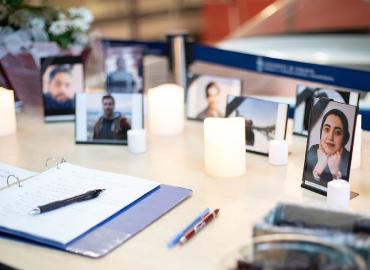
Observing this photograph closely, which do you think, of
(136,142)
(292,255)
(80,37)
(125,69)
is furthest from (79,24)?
(292,255)

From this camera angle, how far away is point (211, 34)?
14.3ft

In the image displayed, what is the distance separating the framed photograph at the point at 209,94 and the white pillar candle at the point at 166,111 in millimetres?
104

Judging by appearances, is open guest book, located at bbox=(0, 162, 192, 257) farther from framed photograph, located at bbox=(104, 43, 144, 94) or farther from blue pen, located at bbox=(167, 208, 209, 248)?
framed photograph, located at bbox=(104, 43, 144, 94)

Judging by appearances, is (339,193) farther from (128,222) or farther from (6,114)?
(6,114)

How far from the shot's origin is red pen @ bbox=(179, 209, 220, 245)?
927 mm

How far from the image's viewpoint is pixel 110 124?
145 cm

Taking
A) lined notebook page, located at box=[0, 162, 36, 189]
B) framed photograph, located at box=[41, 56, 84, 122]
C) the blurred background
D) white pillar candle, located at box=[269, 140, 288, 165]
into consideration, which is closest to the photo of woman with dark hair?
white pillar candle, located at box=[269, 140, 288, 165]

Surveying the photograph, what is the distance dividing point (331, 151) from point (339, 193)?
10cm

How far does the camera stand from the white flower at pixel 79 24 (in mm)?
1811

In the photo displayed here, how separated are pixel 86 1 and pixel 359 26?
252 cm

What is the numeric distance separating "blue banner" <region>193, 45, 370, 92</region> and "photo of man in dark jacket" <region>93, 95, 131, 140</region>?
23.8 inches

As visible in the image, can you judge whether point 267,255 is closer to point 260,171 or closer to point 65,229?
point 65,229

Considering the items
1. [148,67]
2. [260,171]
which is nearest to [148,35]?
[148,67]

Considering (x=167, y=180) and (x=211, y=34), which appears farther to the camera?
(x=211, y=34)
